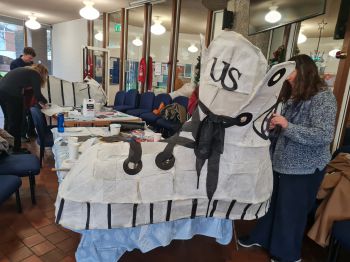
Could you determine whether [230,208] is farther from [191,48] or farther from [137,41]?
[137,41]

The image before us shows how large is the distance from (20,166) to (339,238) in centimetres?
254

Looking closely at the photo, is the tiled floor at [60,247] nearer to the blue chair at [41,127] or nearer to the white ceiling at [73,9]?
the blue chair at [41,127]

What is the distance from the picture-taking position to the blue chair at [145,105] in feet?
17.4

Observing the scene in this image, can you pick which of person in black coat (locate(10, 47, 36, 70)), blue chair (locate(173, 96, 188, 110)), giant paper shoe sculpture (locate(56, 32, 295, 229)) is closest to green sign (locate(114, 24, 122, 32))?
person in black coat (locate(10, 47, 36, 70))

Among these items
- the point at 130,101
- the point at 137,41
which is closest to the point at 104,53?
the point at 137,41

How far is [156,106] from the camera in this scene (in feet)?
17.4

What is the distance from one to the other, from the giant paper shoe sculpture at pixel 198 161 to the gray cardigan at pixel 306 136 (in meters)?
0.55

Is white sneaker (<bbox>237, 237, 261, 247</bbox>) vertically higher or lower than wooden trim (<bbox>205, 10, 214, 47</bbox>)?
lower

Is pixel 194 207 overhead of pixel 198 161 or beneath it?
beneath

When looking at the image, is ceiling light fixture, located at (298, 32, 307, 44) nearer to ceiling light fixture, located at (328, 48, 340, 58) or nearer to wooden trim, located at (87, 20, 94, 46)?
ceiling light fixture, located at (328, 48, 340, 58)

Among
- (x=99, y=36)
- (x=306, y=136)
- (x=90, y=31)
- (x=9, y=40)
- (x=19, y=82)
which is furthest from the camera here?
(x=9, y=40)

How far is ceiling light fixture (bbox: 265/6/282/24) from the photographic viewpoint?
2396 millimetres

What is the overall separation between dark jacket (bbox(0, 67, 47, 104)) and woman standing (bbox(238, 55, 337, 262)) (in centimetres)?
319

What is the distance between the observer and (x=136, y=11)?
625 cm
